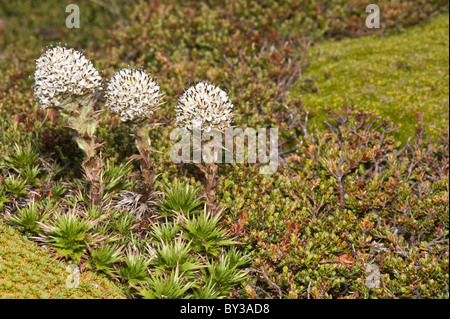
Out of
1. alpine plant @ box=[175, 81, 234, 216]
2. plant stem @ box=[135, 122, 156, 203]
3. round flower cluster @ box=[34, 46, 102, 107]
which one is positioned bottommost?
plant stem @ box=[135, 122, 156, 203]

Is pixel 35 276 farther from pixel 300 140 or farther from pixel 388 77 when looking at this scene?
pixel 388 77

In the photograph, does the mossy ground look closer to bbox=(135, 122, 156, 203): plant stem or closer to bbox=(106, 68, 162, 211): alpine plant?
bbox=(135, 122, 156, 203): plant stem

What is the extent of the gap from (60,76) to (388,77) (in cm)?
901

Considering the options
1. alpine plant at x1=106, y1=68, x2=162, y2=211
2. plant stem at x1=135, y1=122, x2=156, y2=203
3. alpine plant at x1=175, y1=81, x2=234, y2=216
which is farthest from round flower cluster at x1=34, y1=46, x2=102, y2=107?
alpine plant at x1=175, y1=81, x2=234, y2=216

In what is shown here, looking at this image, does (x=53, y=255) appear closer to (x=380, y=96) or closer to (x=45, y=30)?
(x=380, y=96)

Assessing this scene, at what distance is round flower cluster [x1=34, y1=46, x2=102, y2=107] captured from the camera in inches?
235

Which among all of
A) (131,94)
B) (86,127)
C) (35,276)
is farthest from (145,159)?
(35,276)

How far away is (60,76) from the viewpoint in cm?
595

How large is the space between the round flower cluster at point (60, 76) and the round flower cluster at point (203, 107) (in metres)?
1.61

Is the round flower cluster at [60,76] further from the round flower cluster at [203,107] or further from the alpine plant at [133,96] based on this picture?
the round flower cluster at [203,107]

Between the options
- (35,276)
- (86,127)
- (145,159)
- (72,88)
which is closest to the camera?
(35,276)

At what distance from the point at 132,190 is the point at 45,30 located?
11657mm

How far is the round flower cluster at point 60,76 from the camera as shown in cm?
598

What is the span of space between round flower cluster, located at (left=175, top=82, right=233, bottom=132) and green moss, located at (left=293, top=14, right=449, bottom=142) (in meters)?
4.39
